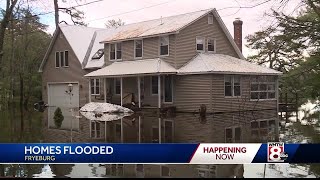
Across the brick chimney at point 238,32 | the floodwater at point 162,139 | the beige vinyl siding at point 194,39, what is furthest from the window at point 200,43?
the brick chimney at point 238,32

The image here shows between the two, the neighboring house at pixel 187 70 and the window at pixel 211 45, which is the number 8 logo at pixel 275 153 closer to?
the neighboring house at pixel 187 70

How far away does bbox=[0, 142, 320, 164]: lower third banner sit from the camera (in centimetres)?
632

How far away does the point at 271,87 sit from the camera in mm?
26906

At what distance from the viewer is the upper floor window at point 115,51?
29.6m

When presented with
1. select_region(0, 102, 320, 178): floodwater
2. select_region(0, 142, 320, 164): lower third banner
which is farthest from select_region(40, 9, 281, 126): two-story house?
select_region(0, 142, 320, 164): lower third banner

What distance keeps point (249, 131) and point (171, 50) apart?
11953 mm

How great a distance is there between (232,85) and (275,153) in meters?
18.3

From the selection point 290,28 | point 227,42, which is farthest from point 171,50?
point 290,28

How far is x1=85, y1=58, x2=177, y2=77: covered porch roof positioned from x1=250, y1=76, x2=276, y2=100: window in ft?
17.6

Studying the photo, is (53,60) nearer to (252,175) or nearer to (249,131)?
(249,131)

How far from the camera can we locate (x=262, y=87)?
26.3 meters

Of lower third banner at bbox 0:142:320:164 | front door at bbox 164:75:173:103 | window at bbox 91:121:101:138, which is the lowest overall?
window at bbox 91:121:101:138

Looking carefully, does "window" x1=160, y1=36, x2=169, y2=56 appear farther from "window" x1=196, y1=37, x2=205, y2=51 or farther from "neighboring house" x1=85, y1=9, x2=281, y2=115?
"window" x1=196, y1=37, x2=205, y2=51

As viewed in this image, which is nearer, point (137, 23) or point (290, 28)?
point (290, 28)
